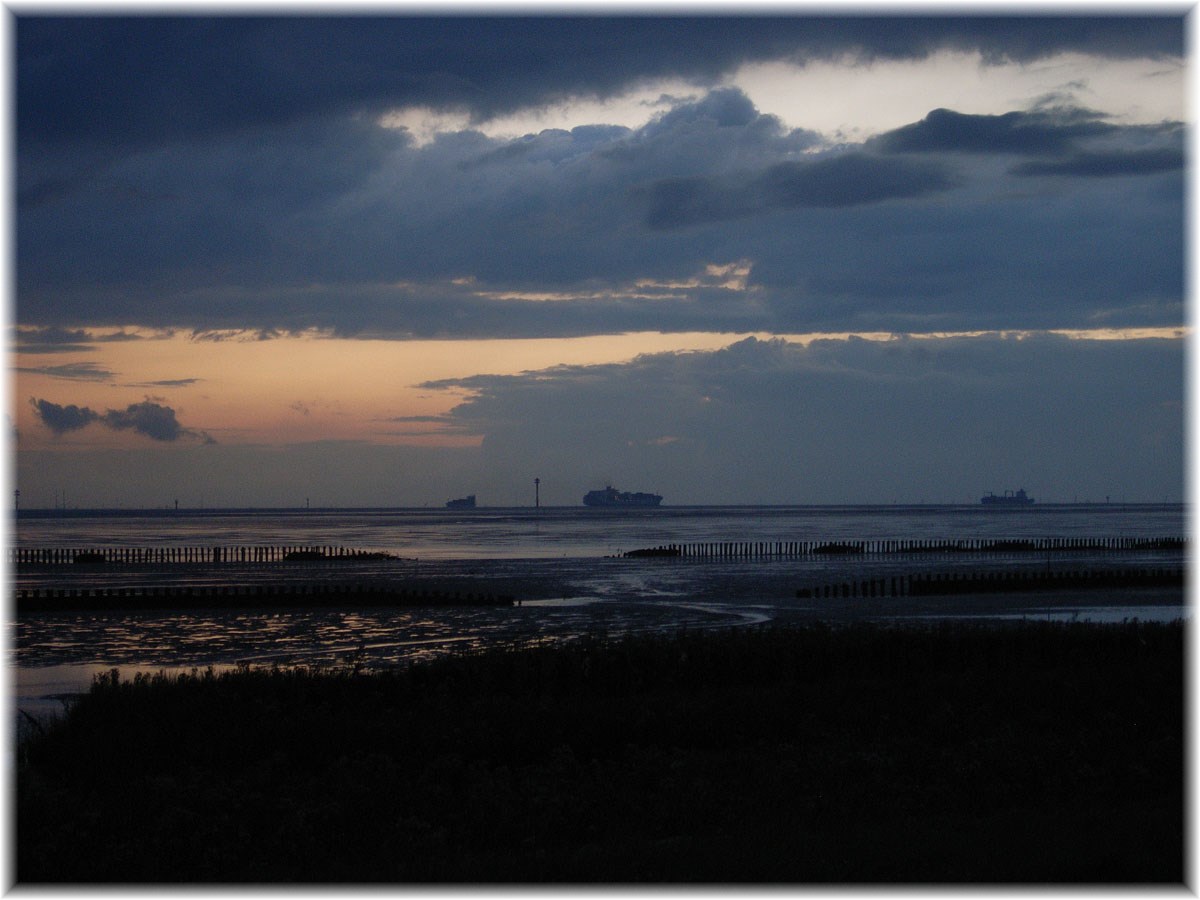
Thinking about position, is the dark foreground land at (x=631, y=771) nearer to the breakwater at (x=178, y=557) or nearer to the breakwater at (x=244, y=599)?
the breakwater at (x=244, y=599)

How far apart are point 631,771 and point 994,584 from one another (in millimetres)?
42390

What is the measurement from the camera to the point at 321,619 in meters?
41.6

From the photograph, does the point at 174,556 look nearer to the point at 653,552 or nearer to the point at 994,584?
the point at 653,552

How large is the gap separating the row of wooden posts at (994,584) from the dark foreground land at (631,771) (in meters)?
27.1

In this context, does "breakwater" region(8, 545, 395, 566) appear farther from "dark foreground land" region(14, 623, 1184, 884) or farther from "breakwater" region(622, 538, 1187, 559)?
"dark foreground land" region(14, 623, 1184, 884)

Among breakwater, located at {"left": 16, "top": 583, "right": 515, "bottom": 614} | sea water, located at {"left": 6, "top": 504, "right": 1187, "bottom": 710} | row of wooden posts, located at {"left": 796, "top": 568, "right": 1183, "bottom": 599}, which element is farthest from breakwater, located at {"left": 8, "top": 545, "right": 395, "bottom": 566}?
row of wooden posts, located at {"left": 796, "top": 568, "right": 1183, "bottom": 599}

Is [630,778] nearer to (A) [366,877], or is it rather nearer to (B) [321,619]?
(A) [366,877]

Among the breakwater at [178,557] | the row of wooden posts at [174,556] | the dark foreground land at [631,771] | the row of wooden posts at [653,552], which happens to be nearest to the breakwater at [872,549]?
the row of wooden posts at [653,552]

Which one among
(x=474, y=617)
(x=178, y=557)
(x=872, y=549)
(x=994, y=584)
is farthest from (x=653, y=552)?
(x=474, y=617)

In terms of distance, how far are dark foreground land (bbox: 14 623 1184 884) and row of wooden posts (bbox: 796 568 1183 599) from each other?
2707 cm

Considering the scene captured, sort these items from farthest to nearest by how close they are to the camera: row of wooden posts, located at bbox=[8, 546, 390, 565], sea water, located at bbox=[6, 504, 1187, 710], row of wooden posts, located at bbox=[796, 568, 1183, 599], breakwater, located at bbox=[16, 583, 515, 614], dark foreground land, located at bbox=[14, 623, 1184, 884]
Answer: row of wooden posts, located at bbox=[8, 546, 390, 565]
row of wooden posts, located at bbox=[796, 568, 1183, 599]
breakwater, located at bbox=[16, 583, 515, 614]
sea water, located at bbox=[6, 504, 1187, 710]
dark foreground land, located at bbox=[14, 623, 1184, 884]

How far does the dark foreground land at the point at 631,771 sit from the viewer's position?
37.4 ft

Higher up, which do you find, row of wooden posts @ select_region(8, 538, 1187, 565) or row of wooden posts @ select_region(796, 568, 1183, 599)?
row of wooden posts @ select_region(796, 568, 1183, 599)

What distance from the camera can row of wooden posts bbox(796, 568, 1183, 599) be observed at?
51.3 m
